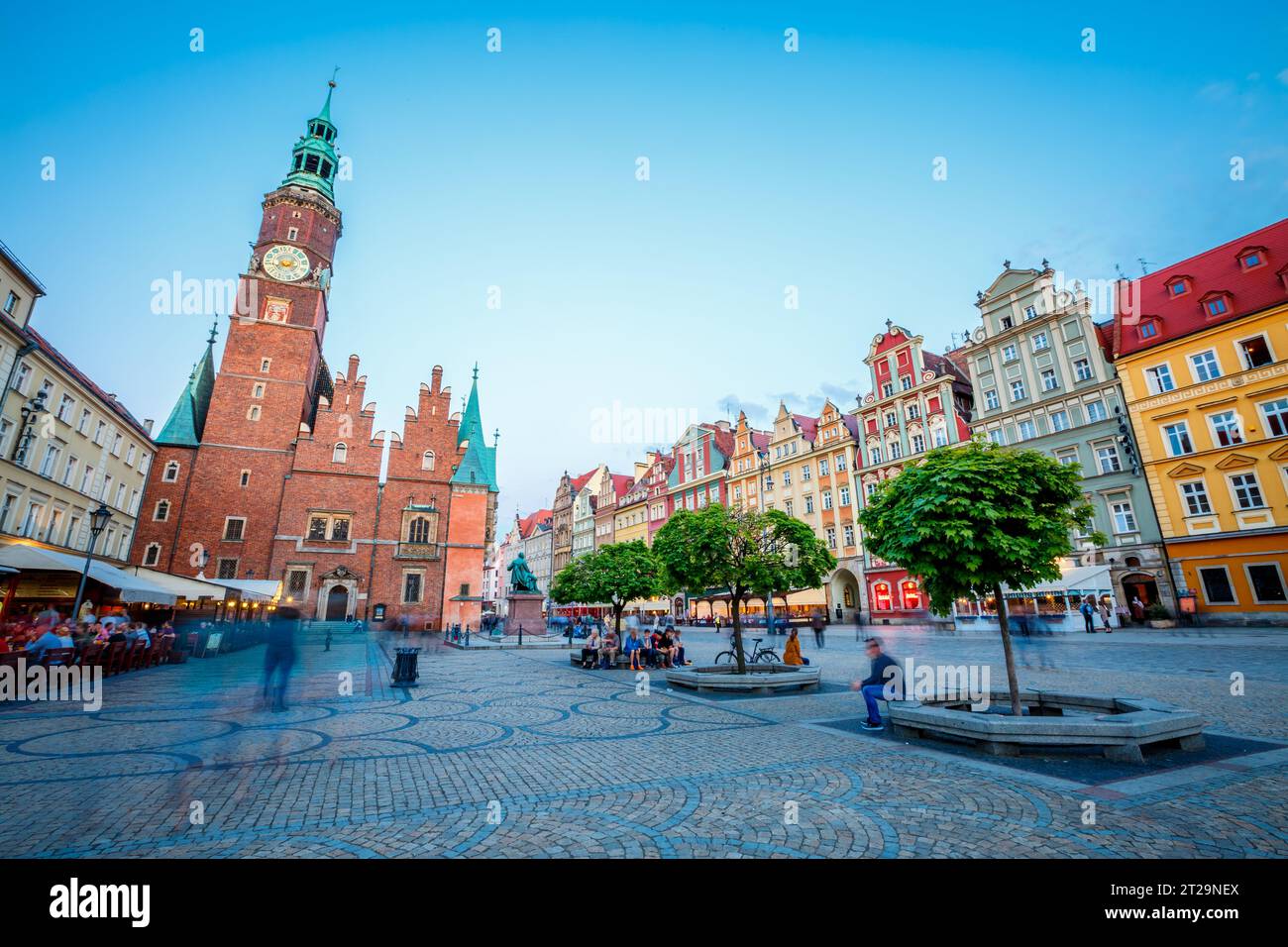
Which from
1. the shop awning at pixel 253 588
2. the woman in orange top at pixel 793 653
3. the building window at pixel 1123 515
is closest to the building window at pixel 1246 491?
the building window at pixel 1123 515

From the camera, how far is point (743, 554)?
13.7m

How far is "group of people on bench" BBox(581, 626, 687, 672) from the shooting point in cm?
1796

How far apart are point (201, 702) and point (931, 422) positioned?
40.3 metres

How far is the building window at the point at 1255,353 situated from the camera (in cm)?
2555

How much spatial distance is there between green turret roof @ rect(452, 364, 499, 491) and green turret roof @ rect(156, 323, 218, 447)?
1837 centimetres

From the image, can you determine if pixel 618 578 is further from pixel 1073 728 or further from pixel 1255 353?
pixel 1255 353

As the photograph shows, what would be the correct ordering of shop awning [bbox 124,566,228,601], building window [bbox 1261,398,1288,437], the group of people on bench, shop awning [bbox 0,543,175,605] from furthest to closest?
building window [bbox 1261,398,1288,437] < shop awning [bbox 124,566,228,601] < the group of people on bench < shop awning [bbox 0,543,175,605]

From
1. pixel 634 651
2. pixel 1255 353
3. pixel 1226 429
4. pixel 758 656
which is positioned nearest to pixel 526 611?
pixel 634 651

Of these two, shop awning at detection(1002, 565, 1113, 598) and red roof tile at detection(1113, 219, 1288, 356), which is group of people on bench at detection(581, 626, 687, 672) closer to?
shop awning at detection(1002, 565, 1113, 598)

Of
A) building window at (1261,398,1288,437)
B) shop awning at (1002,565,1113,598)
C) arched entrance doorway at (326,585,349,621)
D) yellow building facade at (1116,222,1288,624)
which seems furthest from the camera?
arched entrance doorway at (326,585,349,621)

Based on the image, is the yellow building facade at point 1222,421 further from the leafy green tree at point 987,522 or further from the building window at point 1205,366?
the leafy green tree at point 987,522

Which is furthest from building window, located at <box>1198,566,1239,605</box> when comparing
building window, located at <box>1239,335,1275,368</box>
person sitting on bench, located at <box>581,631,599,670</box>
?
person sitting on bench, located at <box>581,631,599,670</box>
